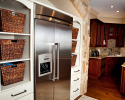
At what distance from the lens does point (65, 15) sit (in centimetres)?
221

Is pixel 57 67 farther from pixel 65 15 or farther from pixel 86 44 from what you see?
pixel 86 44

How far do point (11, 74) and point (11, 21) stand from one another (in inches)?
29.2

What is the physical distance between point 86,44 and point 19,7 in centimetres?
213

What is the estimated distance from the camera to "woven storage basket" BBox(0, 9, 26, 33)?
138 cm

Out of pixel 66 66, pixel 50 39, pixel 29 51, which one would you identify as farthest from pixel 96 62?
pixel 29 51

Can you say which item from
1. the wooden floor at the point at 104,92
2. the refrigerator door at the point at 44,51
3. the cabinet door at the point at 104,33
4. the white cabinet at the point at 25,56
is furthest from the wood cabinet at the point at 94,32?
the white cabinet at the point at 25,56

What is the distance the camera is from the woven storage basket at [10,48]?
4.59 ft

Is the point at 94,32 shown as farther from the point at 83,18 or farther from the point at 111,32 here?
the point at 83,18

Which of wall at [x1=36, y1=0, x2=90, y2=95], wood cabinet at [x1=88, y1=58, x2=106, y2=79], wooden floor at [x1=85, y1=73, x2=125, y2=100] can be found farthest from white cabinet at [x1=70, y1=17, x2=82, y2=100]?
wood cabinet at [x1=88, y1=58, x2=106, y2=79]

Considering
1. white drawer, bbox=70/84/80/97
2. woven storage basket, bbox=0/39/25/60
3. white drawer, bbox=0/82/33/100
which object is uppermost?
woven storage basket, bbox=0/39/25/60

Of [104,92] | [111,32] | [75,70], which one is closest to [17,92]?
[75,70]

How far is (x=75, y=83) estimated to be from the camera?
2.76 metres

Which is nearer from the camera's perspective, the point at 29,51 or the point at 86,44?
the point at 29,51

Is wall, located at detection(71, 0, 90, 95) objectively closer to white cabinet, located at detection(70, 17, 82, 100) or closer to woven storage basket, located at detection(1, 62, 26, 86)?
white cabinet, located at detection(70, 17, 82, 100)
